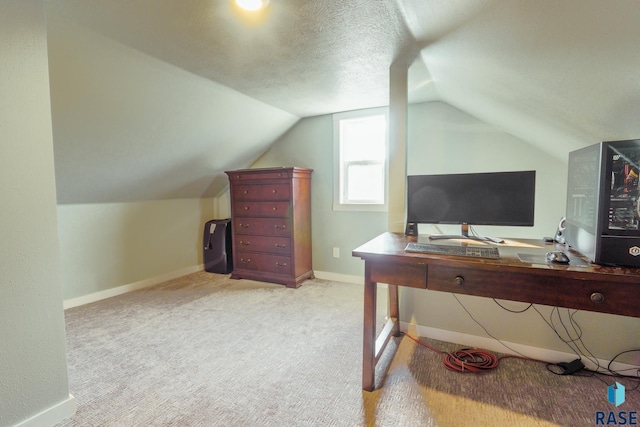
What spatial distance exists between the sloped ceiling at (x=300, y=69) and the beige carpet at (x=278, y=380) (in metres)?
1.41

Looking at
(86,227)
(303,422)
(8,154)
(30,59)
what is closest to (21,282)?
(8,154)

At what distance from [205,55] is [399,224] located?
1792mm

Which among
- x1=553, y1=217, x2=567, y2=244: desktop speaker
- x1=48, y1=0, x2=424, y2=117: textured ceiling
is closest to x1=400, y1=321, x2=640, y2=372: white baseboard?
x1=553, y1=217, x2=567, y2=244: desktop speaker

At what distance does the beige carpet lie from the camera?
1.55 metres

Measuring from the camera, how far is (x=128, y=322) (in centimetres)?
265

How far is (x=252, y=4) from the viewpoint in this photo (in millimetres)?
1519

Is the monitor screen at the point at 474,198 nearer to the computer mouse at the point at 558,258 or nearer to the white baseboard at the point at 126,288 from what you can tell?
the computer mouse at the point at 558,258

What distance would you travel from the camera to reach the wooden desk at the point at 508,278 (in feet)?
4.17

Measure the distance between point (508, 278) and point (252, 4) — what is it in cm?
176

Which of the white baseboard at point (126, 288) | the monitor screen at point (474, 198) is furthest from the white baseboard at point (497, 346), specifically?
the white baseboard at point (126, 288)

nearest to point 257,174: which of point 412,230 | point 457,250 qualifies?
point 412,230

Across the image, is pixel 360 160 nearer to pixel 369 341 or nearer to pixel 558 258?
pixel 369 341

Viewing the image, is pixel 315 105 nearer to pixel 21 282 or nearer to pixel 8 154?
pixel 8 154

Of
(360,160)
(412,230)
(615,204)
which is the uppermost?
(360,160)
